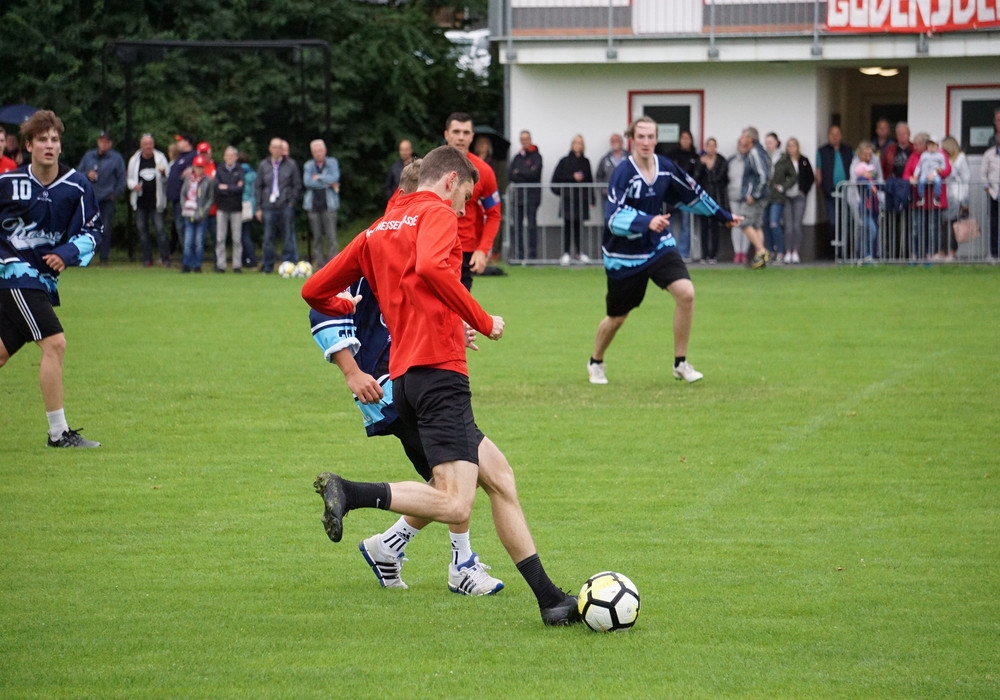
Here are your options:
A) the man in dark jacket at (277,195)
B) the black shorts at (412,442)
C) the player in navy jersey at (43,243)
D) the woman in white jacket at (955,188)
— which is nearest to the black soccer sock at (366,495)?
the black shorts at (412,442)

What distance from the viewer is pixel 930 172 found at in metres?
21.0

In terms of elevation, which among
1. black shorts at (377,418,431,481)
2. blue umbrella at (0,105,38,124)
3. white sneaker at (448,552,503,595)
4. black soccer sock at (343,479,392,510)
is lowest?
white sneaker at (448,552,503,595)

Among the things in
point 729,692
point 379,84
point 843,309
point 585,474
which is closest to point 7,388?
point 585,474

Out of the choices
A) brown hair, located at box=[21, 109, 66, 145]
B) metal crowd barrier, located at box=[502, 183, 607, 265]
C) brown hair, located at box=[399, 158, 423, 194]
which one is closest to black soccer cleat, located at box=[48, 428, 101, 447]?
brown hair, located at box=[21, 109, 66, 145]

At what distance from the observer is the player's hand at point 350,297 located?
223 inches

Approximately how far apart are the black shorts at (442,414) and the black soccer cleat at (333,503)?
1.28 ft

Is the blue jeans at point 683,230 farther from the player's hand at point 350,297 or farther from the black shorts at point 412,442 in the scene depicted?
the black shorts at point 412,442

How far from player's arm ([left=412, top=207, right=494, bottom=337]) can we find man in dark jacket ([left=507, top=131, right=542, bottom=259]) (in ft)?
58.3

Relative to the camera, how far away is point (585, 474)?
801 centimetres

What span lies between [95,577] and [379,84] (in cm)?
2525

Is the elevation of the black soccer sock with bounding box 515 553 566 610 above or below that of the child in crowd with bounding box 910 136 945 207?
below

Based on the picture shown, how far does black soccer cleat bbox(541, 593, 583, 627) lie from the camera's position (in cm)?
515

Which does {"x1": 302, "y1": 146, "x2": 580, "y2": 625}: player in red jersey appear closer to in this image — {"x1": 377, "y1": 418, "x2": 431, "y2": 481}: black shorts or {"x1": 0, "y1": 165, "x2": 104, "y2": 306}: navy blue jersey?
{"x1": 377, "y1": 418, "x2": 431, "y2": 481}: black shorts

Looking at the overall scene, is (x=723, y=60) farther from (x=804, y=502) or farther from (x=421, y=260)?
(x=421, y=260)
